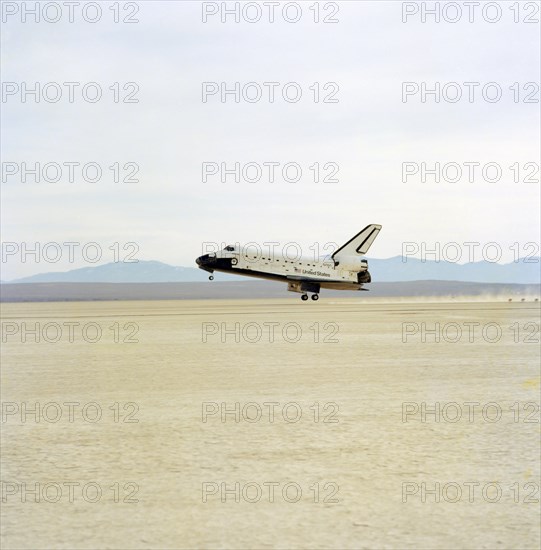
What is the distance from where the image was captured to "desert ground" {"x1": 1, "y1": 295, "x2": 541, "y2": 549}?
13891 millimetres

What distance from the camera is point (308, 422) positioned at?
73.8 ft

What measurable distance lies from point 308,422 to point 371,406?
3.12 metres

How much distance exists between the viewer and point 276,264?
81.6 ft

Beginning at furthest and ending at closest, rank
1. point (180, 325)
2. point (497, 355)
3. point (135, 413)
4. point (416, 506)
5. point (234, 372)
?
1. point (180, 325)
2. point (497, 355)
3. point (234, 372)
4. point (135, 413)
5. point (416, 506)

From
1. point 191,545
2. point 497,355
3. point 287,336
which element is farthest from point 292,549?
point 287,336

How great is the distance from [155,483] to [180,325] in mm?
49562

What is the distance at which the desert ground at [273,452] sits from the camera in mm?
13891

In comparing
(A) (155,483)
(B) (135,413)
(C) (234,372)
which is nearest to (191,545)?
(A) (155,483)

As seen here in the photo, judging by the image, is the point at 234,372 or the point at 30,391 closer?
the point at 30,391

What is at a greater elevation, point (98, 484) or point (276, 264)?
point (276, 264)

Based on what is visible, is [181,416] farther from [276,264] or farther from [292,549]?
[292,549]

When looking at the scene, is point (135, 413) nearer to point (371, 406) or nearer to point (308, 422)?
point (308, 422)

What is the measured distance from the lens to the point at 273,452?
18.9 meters

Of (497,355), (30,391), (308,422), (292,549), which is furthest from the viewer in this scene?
(497,355)
